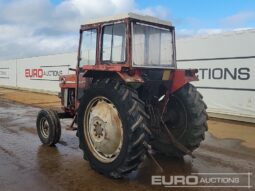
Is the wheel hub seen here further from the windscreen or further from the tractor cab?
the windscreen

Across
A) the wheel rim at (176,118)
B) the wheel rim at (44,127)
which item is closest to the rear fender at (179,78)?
the wheel rim at (176,118)

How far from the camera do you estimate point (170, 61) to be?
686 cm

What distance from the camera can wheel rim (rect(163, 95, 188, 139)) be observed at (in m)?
6.84

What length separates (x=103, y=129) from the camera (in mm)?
6043

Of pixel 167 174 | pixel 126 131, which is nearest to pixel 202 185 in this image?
pixel 167 174

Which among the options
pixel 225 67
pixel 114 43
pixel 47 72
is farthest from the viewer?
pixel 47 72

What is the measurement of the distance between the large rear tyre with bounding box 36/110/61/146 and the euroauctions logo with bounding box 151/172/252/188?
9.18 ft

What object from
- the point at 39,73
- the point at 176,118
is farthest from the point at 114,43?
the point at 39,73

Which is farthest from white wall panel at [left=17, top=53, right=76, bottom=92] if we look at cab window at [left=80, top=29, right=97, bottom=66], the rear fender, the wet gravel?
the rear fender

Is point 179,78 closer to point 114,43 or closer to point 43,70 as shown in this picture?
A: point 114,43

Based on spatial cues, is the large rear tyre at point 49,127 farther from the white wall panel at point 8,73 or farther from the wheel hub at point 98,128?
the white wall panel at point 8,73

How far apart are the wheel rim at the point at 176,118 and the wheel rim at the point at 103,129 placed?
138 cm

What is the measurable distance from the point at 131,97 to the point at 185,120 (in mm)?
1710

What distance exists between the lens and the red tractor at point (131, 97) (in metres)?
5.55
